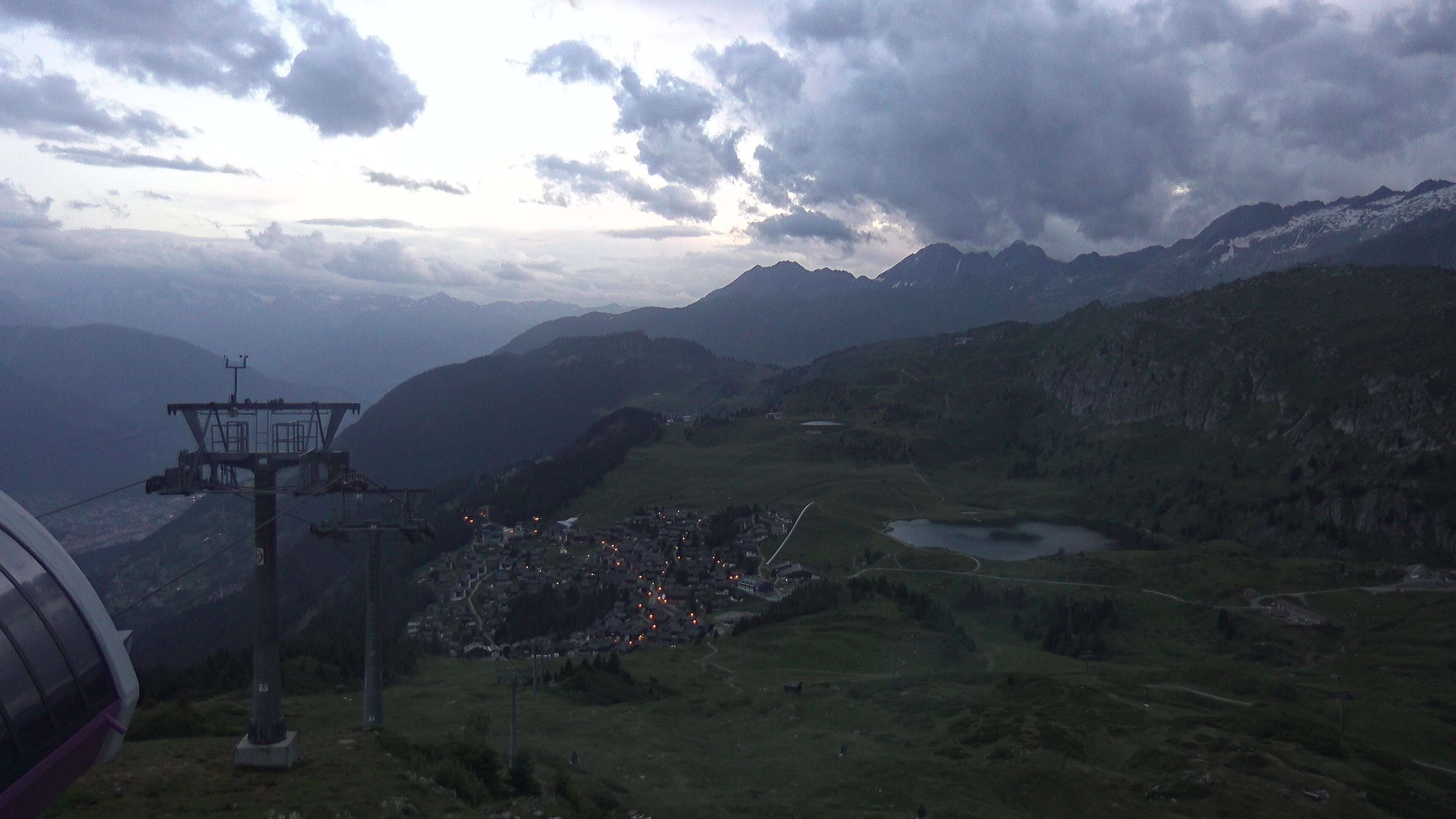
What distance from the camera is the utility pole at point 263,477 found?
2644 centimetres

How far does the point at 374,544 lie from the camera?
1368 inches

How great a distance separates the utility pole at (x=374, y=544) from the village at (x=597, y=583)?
31.5 meters

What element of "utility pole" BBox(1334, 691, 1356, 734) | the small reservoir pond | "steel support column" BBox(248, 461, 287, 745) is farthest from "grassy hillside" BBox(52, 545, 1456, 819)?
the small reservoir pond

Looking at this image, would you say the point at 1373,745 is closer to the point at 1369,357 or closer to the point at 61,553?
the point at 61,553

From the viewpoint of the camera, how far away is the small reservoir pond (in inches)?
5049

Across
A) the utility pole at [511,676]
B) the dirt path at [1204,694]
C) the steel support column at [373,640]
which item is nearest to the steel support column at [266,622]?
the steel support column at [373,640]

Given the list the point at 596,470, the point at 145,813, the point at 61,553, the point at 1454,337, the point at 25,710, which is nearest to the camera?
the point at 25,710

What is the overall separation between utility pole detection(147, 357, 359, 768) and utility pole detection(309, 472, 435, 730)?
4.17 metres

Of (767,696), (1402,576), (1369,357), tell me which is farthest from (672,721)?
(1369,357)

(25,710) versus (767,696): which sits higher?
(25,710)

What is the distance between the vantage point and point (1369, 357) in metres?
174

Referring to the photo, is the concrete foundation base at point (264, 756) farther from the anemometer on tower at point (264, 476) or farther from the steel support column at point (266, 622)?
the steel support column at point (266, 622)

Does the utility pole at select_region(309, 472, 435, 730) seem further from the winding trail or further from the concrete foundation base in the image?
the winding trail

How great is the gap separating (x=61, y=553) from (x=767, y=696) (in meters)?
52.7
